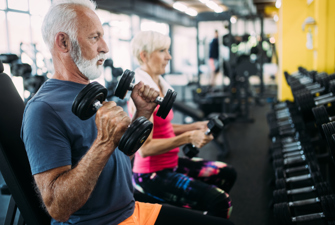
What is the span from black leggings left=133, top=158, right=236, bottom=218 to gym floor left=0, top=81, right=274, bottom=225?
61 centimetres

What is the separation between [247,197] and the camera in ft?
8.13

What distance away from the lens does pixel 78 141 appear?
3.20 ft

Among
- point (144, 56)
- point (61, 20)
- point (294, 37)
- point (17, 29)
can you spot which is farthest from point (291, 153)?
point (17, 29)

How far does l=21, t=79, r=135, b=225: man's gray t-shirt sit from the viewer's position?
2.90ft

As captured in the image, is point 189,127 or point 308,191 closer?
point 308,191

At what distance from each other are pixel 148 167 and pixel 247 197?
4.10 feet

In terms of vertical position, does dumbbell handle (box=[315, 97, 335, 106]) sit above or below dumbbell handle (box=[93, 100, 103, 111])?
below

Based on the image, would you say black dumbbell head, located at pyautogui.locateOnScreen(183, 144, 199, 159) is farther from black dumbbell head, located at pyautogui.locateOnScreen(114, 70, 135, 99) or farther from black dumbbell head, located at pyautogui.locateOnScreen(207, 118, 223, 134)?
black dumbbell head, located at pyautogui.locateOnScreen(114, 70, 135, 99)

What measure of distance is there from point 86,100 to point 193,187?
0.79m

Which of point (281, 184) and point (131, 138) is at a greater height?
point (131, 138)

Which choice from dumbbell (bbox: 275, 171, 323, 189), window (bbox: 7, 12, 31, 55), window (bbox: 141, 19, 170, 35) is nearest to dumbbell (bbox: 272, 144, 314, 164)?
dumbbell (bbox: 275, 171, 323, 189)

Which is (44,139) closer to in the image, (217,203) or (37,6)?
(217,203)

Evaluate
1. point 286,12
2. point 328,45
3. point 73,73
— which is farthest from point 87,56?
point 286,12

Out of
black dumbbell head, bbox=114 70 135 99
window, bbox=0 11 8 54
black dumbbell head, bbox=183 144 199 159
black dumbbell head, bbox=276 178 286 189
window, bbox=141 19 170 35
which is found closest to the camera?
black dumbbell head, bbox=114 70 135 99
